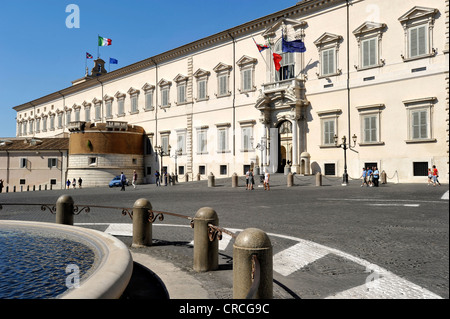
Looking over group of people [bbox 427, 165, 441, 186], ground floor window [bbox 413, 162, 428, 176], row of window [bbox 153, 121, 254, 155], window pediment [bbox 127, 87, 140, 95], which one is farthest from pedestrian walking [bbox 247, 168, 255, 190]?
window pediment [bbox 127, 87, 140, 95]

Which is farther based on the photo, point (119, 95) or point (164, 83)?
point (119, 95)

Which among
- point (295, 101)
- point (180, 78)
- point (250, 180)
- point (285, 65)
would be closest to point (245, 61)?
point (285, 65)

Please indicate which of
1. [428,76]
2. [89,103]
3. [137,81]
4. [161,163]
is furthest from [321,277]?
[89,103]

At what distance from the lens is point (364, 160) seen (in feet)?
90.9

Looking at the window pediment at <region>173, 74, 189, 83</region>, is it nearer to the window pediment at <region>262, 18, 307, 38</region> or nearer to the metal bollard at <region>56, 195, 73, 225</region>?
the window pediment at <region>262, 18, 307, 38</region>

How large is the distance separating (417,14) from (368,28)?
128 inches

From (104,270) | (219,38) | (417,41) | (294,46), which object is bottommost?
(104,270)

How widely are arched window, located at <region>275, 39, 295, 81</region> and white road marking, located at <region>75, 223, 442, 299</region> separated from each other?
1039 inches

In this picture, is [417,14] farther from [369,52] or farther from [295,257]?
[295,257]

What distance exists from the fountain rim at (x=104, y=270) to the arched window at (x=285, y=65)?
28.2 metres

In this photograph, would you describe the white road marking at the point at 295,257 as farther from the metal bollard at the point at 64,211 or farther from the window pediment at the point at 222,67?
the window pediment at the point at 222,67

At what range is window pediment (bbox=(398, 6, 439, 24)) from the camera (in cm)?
2441

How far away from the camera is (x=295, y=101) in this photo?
30922mm
